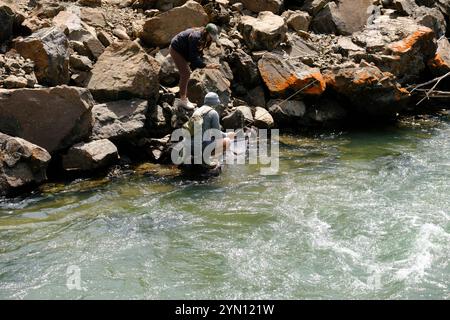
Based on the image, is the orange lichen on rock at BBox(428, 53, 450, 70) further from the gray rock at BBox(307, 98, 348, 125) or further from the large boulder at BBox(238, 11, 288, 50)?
the large boulder at BBox(238, 11, 288, 50)

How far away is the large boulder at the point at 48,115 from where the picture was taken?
10.1m

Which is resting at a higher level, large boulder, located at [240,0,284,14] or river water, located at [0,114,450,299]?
large boulder, located at [240,0,284,14]

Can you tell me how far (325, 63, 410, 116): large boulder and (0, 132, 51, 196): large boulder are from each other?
777 centimetres

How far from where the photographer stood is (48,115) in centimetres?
1039

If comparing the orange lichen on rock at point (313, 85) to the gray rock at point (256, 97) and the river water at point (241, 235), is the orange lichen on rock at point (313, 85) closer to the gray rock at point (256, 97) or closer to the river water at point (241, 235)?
the gray rock at point (256, 97)

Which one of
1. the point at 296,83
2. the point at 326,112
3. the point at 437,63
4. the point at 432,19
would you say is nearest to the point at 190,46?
the point at 296,83

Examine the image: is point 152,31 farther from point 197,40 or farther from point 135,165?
point 135,165

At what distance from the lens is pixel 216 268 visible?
6992mm

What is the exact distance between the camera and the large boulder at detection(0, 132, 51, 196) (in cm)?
932

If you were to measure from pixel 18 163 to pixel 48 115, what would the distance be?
1.35 meters

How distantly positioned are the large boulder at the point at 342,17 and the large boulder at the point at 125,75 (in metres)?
7.15

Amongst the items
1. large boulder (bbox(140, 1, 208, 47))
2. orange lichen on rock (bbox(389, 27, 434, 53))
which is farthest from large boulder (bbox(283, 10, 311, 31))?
large boulder (bbox(140, 1, 208, 47))

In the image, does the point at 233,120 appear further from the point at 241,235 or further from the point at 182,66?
the point at 241,235

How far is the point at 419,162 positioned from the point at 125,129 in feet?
20.5
